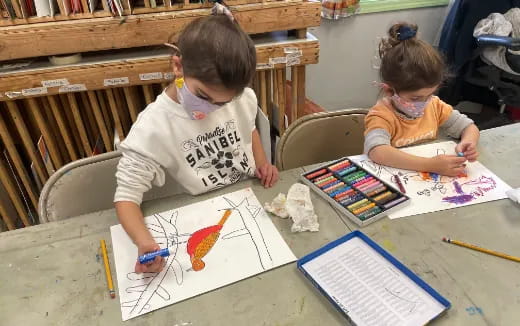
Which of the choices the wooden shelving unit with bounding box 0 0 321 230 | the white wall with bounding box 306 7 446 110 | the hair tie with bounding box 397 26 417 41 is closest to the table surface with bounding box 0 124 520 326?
the hair tie with bounding box 397 26 417 41

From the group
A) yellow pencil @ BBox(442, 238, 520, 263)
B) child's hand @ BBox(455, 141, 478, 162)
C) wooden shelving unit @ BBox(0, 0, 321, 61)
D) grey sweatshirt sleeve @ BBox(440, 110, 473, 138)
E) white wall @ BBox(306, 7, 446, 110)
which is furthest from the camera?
white wall @ BBox(306, 7, 446, 110)

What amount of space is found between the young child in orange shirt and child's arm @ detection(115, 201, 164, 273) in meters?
0.63

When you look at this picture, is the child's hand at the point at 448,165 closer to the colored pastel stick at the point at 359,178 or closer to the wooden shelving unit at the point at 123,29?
the colored pastel stick at the point at 359,178

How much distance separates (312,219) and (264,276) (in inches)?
7.2

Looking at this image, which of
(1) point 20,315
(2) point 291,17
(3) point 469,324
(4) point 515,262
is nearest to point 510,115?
(2) point 291,17

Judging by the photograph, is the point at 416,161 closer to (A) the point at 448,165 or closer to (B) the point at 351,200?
(A) the point at 448,165

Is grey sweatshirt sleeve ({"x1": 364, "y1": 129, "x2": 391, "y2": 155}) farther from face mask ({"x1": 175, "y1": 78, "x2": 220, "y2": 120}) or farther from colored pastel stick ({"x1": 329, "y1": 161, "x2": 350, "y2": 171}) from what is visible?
face mask ({"x1": 175, "y1": 78, "x2": 220, "y2": 120})

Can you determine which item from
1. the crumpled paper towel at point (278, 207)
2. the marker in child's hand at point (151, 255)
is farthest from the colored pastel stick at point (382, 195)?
the marker in child's hand at point (151, 255)

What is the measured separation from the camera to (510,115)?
8.84 ft

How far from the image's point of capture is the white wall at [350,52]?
2.57 metres

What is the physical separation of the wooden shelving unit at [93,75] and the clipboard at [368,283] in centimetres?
110

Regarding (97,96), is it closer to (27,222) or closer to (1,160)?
(1,160)

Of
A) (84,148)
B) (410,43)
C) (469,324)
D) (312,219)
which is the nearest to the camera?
(469,324)

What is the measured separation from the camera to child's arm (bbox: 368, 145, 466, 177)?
3.33 ft
